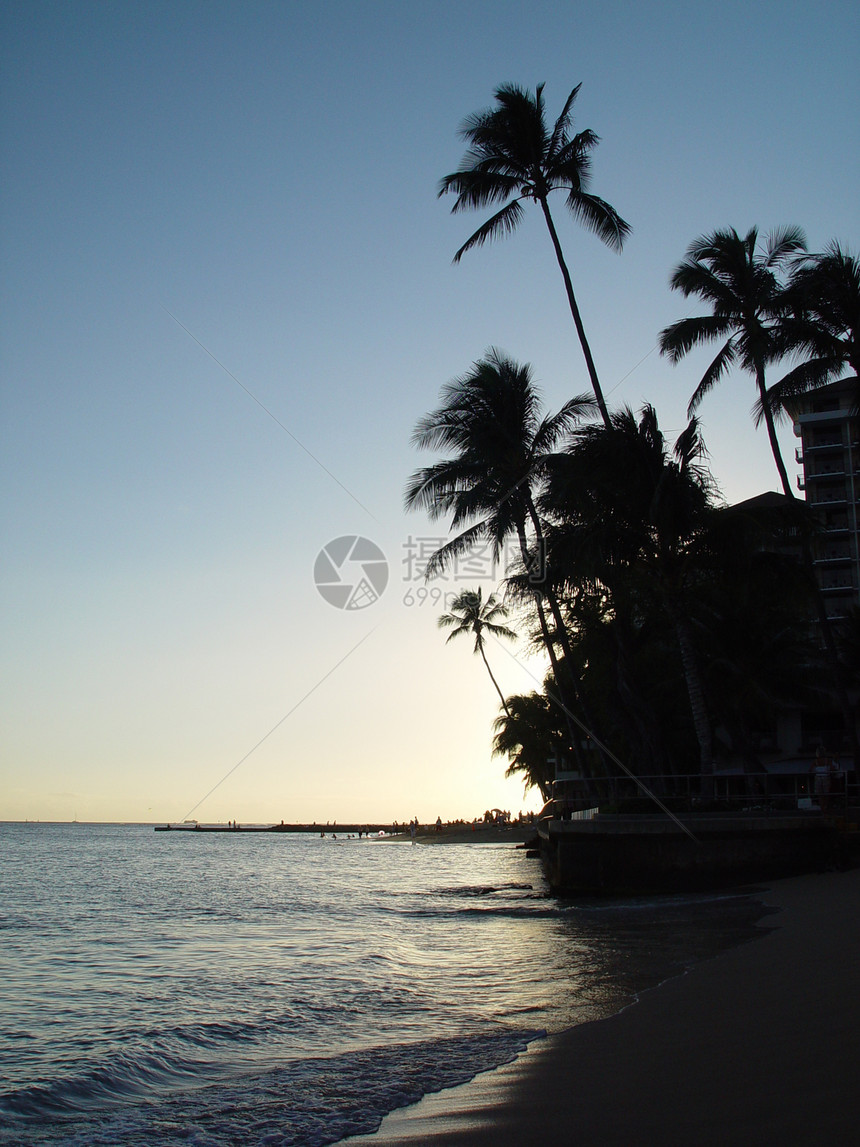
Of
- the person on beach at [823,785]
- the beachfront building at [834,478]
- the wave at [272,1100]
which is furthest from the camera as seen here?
the beachfront building at [834,478]

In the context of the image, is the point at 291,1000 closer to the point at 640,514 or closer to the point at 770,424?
the point at 640,514

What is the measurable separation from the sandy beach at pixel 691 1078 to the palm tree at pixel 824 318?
1918cm

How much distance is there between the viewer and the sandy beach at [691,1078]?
4336mm

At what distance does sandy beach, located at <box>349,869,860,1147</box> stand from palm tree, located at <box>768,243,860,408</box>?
62.9ft

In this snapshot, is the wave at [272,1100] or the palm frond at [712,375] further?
the palm frond at [712,375]

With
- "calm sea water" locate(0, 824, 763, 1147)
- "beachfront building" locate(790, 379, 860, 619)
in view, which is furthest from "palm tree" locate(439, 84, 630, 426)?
"beachfront building" locate(790, 379, 860, 619)

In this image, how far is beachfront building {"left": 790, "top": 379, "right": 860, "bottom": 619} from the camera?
6400 cm

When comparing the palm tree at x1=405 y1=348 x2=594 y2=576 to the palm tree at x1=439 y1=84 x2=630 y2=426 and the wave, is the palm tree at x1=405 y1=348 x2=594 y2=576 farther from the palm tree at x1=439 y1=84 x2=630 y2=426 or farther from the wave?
the wave

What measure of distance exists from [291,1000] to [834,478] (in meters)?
67.4

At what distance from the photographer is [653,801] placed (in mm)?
20125

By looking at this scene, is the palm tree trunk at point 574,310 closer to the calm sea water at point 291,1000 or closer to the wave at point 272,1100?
the calm sea water at point 291,1000

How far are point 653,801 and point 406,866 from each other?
24.2m

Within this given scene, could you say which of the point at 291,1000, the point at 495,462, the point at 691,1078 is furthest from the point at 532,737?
the point at 691,1078

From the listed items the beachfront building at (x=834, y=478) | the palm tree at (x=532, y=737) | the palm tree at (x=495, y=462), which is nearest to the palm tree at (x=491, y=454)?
the palm tree at (x=495, y=462)
